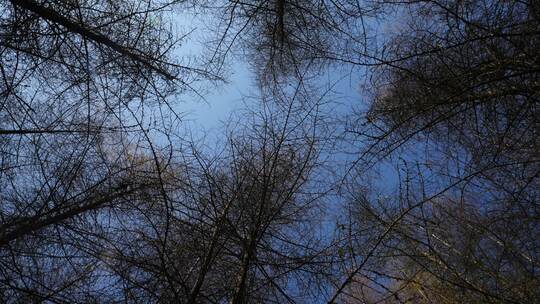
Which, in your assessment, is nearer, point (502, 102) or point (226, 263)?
point (502, 102)

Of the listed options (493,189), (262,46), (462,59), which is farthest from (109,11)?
(493,189)

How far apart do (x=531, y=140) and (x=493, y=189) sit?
432 millimetres

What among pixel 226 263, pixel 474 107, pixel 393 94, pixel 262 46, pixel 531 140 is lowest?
pixel 226 263

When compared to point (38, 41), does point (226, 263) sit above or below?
below

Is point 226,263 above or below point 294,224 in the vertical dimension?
below

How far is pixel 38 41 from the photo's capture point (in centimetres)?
295

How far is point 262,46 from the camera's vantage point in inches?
152

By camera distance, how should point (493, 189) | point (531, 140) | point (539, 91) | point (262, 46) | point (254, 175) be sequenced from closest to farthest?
point (539, 91) → point (531, 140) → point (493, 189) → point (254, 175) → point (262, 46)

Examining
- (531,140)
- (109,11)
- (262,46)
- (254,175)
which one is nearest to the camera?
(531,140)

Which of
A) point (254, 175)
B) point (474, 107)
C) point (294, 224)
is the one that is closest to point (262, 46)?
point (254, 175)

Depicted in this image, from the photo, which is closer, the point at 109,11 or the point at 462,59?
the point at 462,59

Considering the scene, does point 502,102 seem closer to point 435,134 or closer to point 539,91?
point 539,91

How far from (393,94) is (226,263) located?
1.92m

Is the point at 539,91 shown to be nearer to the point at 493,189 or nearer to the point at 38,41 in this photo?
the point at 493,189
